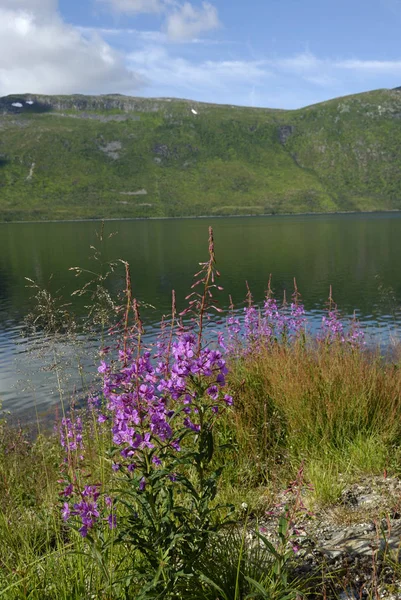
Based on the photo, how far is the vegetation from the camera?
3.07 meters

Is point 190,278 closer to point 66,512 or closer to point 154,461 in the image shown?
point 66,512

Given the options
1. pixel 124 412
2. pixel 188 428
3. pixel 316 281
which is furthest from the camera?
pixel 316 281

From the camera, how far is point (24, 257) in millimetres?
75188

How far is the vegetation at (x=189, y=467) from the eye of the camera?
307 centimetres

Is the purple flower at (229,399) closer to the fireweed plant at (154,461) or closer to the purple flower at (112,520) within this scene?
the fireweed plant at (154,461)

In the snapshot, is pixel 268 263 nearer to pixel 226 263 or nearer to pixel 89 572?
pixel 226 263

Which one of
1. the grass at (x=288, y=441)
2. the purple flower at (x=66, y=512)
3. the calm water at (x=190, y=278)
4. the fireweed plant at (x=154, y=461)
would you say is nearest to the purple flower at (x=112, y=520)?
the fireweed plant at (x=154, y=461)

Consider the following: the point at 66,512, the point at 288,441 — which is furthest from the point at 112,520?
the point at 288,441

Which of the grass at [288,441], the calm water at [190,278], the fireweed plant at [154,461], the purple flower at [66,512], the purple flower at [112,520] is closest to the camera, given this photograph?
the fireweed plant at [154,461]

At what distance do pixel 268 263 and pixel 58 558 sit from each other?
61.8 meters

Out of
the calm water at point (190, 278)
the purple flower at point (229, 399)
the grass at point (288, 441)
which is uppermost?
the purple flower at point (229, 399)

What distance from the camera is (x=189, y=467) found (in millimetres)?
4555

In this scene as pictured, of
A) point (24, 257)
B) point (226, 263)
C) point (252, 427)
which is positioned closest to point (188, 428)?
point (252, 427)

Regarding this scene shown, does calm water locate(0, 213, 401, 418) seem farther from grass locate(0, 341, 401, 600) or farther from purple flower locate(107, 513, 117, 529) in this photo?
purple flower locate(107, 513, 117, 529)
